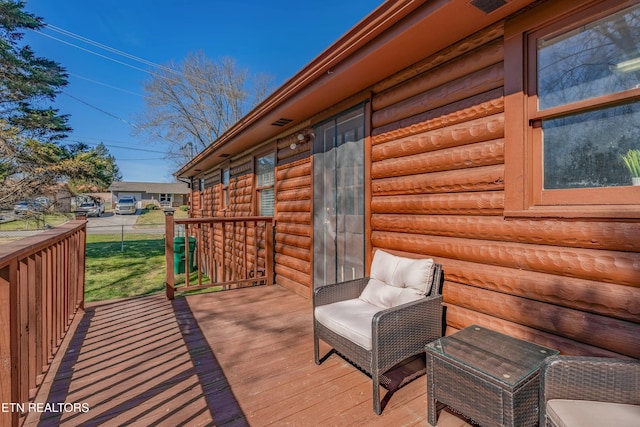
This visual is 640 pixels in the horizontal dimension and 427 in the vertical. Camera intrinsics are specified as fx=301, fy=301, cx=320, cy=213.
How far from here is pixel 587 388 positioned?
1.19 m

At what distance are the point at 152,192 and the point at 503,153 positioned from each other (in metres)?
43.7

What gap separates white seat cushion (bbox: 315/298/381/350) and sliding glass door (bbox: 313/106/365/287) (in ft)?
2.72

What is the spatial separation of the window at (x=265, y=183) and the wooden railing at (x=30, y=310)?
2.81 m

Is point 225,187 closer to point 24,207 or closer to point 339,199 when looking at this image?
point 339,199

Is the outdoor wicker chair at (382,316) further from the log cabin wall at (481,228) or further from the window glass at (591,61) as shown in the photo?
the window glass at (591,61)

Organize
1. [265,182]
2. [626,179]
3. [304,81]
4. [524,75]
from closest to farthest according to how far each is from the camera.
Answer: [626,179], [524,75], [304,81], [265,182]

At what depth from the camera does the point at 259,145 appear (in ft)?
18.3

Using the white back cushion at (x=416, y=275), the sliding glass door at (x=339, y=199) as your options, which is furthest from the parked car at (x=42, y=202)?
the white back cushion at (x=416, y=275)

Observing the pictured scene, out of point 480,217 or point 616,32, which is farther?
point 480,217

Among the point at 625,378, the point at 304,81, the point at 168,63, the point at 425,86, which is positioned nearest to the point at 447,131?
the point at 425,86

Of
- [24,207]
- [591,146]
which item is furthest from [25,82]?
[591,146]

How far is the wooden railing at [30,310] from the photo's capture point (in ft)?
4.36

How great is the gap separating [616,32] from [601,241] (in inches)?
41.9

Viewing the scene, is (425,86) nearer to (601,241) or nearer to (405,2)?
(405,2)
